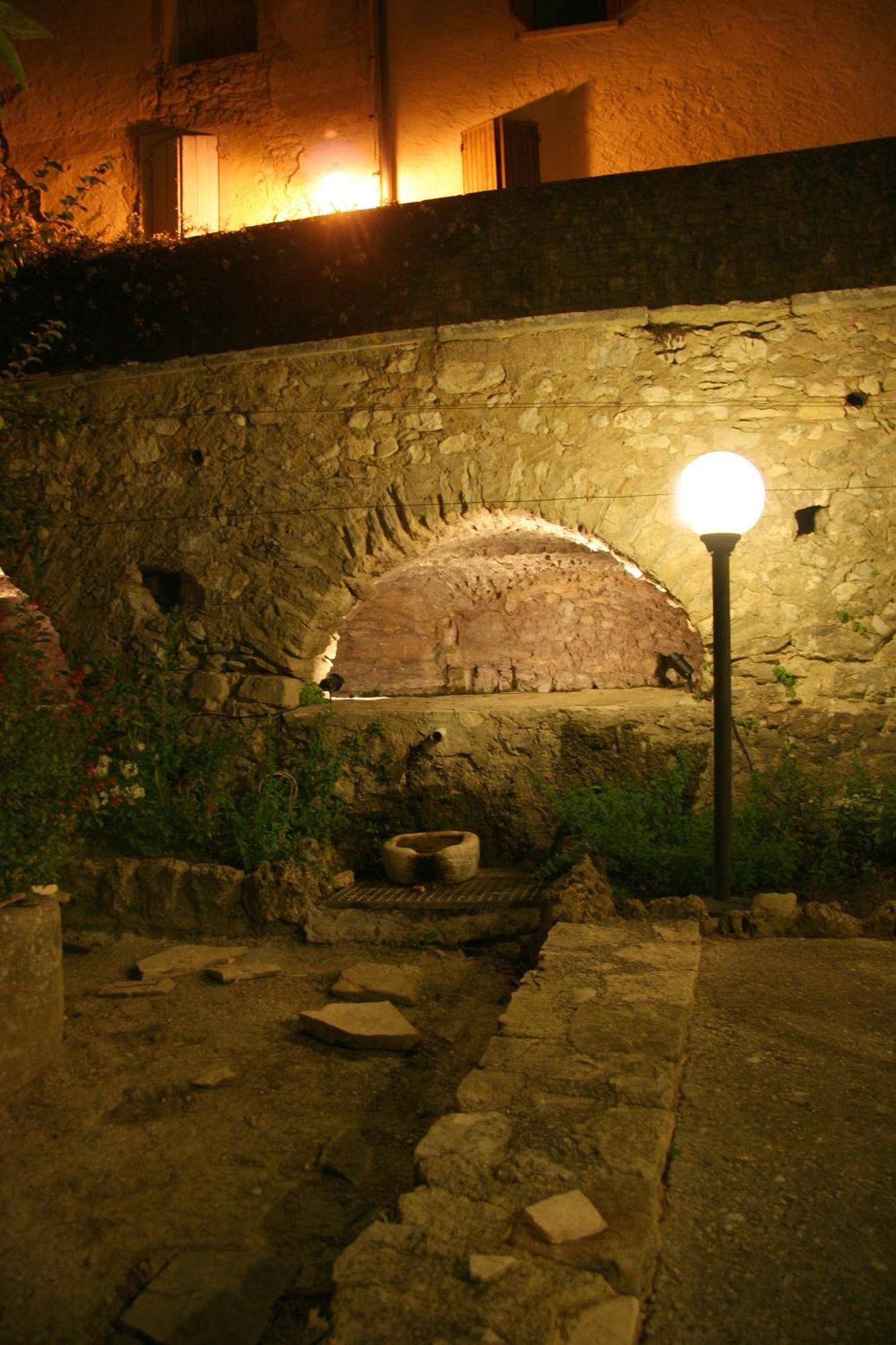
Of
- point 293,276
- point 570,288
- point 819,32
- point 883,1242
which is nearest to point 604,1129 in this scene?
point 883,1242

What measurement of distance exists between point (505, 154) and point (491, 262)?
15.7 feet

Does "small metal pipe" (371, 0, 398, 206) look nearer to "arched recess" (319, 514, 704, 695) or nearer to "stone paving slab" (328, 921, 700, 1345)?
"arched recess" (319, 514, 704, 695)

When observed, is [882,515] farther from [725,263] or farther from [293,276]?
[293,276]

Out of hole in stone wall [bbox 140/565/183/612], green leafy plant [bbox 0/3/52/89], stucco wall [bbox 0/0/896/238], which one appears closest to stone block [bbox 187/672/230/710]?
hole in stone wall [bbox 140/565/183/612]

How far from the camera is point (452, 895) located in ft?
15.1

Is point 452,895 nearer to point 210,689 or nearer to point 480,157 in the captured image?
point 210,689

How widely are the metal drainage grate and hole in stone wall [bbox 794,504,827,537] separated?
7.41ft

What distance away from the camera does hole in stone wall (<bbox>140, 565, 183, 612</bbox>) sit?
18.7 feet

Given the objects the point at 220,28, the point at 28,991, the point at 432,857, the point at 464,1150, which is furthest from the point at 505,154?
the point at 464,1150

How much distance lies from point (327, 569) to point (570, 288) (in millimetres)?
2024

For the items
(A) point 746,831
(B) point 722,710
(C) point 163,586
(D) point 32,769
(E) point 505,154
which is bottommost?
(A) point 746,831

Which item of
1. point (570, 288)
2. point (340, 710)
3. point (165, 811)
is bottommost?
point (165, 811)

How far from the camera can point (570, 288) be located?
197 inches

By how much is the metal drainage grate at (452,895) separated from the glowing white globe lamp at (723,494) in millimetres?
1931
